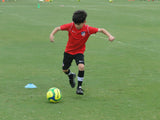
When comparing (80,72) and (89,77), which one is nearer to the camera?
(80,72)

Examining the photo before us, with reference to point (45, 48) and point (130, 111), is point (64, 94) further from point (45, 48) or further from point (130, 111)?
point (45, 48)

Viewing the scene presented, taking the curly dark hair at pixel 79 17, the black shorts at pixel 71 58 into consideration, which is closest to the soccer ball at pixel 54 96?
the black shorts at pixel 71 58

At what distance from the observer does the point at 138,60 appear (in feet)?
41.4

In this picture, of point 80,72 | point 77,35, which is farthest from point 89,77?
point 77,35

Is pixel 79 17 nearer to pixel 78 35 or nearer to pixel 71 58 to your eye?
pixel 78 35

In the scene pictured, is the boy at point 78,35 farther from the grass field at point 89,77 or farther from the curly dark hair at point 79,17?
the grass field at point 89,77

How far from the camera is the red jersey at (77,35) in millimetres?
8352

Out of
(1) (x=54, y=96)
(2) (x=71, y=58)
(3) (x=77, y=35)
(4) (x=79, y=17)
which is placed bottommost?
(1) (x=54, y=96)

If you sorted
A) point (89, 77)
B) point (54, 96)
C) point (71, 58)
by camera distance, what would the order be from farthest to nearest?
point (89, 77), point (71, 58), point (54, 96)

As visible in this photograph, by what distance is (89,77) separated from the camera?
398 inches

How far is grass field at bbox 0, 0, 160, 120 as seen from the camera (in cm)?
705

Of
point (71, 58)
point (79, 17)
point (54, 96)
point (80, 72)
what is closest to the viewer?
point (54, 96)

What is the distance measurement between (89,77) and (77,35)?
198 cm

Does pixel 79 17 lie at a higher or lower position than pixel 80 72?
higher
